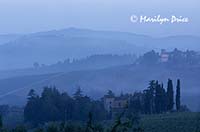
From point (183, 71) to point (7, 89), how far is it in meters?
47.3

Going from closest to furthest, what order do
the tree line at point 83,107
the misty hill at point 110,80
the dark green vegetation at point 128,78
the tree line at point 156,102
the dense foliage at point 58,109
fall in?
1. the dense foliage at point 58,109
2. the tree line at point 83,107
3. the tree line at point 156,102
4. the misty hill at point 110,80
5. the dark green vegetation at point 128,78

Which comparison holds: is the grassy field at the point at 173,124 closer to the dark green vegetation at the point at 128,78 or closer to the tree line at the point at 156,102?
the tree line at the point at 156,102

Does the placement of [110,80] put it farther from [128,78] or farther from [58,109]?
[58,109]

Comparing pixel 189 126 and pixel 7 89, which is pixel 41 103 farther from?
pixel 7 89

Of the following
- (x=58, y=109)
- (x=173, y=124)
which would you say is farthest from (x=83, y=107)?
(x=173, y=124)

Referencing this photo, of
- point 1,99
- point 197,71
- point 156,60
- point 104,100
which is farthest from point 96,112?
point 156,60

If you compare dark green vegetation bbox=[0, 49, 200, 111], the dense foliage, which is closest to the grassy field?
the dense foliage

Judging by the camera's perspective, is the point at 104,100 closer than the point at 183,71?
Yes

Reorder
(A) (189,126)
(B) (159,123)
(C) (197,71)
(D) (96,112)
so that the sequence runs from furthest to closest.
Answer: (C) (197,71) < (D) (96,112) < (B) (159,123) < (A) (189,126)

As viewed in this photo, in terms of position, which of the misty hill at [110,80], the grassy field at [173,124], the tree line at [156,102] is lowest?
the grassy field at [173,124]

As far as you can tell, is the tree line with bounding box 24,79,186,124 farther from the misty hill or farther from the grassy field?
the misty hill

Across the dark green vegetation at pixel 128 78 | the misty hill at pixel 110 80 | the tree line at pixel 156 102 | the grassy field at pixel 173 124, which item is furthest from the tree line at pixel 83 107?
the dark green vegetation at pixel 128 78

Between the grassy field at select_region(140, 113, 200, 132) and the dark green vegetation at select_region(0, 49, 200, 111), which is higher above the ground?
the dark green vegetation at select_region(0, 49, 200, 111)

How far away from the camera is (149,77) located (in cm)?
16912
